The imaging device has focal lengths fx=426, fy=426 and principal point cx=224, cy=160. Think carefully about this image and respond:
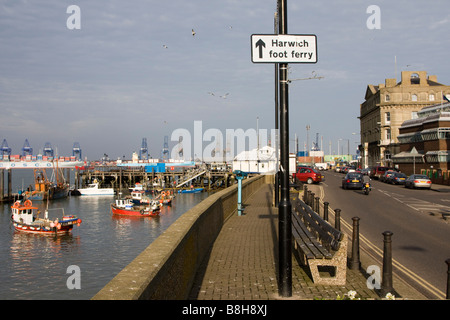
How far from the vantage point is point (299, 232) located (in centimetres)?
1070

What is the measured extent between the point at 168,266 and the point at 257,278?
3239mm

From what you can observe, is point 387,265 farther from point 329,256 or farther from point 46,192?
point 46,192

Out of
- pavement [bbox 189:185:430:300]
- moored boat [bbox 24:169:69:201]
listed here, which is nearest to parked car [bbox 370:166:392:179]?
pavement [bbox 189:185:430:300]

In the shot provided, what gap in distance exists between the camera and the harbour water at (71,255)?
2303 cm

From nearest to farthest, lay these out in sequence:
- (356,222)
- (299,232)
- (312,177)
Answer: (356,222) < (299,232) < (312,177)

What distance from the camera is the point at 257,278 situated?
8.32 meters

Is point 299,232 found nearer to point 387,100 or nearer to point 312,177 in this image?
point 312,177

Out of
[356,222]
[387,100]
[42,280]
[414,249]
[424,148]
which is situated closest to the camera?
[356,222]

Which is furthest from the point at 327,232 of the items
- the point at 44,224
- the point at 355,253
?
the point at 44,224

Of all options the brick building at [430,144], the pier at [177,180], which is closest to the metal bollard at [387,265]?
the brick building at [430,144]

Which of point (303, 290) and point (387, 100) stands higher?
point (387, 100)

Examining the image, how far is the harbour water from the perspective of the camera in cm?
2303
